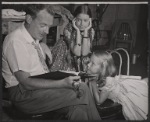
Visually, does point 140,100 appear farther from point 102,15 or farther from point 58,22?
point 58,22

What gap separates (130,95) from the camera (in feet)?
5.38

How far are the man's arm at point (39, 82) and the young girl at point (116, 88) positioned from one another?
17 cm

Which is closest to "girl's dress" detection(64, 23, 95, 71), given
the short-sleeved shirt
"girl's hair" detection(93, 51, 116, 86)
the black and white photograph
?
the black and white photograph

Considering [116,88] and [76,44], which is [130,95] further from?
[76,44]

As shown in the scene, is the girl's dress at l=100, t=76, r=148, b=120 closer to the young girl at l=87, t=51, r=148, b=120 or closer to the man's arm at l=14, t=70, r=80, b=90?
the young girl at l=87, t=51, r=148, b=120

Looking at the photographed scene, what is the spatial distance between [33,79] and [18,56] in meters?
0.19

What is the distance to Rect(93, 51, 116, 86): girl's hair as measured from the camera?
1603 millimetres

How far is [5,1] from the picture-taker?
1550mm

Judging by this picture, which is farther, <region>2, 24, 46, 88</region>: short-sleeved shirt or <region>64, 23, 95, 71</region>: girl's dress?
<region>64, 23, 95, 71</region>: girl's dress

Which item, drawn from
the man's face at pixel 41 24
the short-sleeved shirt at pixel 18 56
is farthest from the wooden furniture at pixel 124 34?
the short-sleeved shirt at pixel 18 56

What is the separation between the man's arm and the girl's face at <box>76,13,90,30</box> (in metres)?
0.38

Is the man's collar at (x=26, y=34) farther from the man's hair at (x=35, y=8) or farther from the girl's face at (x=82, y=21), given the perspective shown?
the girl's face at (x=82, y=21)

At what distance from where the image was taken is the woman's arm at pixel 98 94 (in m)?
1.60

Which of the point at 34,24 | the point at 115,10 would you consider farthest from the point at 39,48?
the point at 115,10
